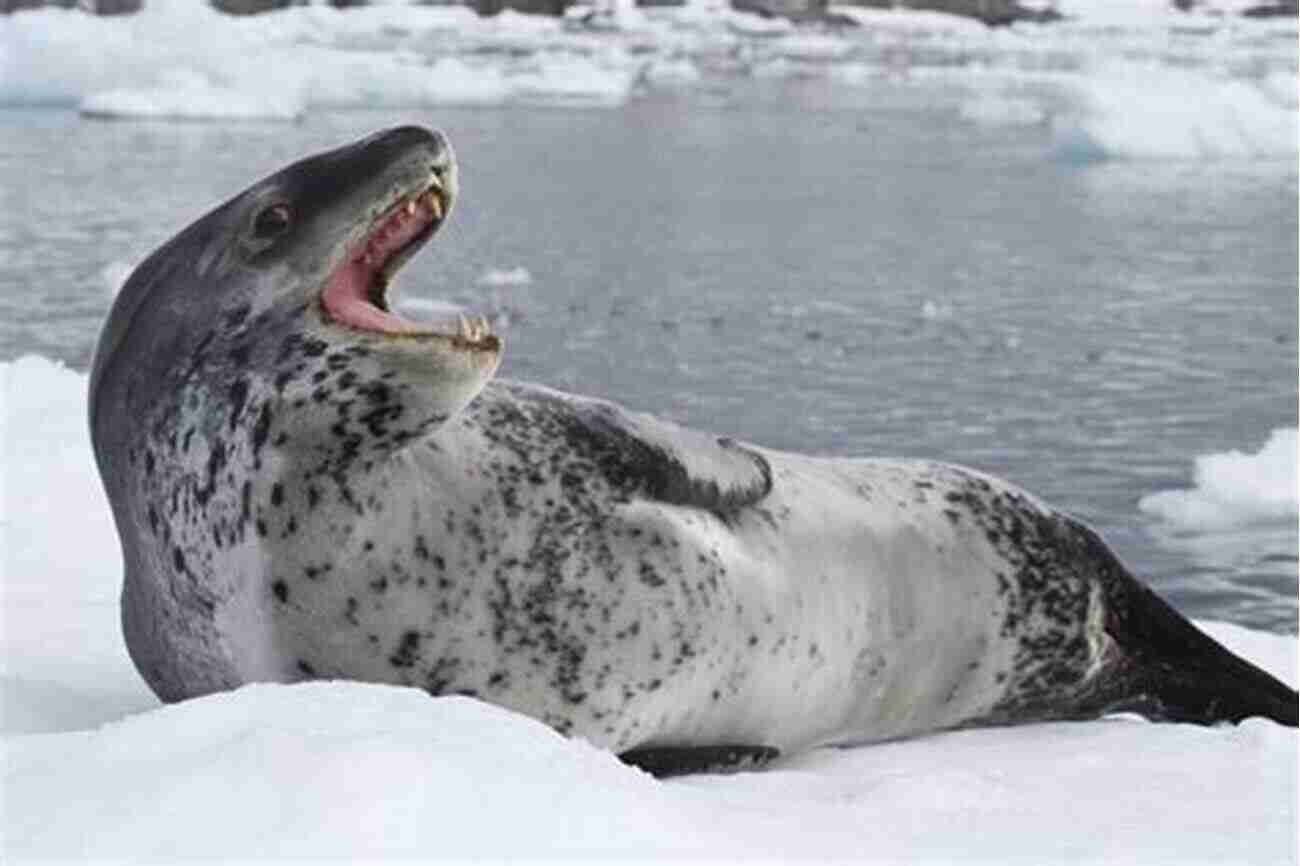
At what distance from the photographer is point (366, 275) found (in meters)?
2.69

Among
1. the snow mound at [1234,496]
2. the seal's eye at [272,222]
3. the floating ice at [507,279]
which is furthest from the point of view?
the floating ice at [507,279]

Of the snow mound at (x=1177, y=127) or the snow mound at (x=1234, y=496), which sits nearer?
the snow mound at (x=1234, y=496)

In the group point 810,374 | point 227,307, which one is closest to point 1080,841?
point 227,307

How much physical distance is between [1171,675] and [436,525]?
146 centimetres

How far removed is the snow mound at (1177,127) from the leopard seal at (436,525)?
1663 centimetres

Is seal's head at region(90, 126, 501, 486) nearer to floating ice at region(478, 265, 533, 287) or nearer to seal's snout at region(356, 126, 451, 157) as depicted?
seal's snout at region(356, 126, 451, 157)

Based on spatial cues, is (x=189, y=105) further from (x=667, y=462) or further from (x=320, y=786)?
(x=320, y=786)

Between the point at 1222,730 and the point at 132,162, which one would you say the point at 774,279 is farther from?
the point at 1222,730

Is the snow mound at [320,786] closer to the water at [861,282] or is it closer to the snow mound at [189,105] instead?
the water at [861,282]

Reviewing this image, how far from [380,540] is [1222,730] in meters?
1.44

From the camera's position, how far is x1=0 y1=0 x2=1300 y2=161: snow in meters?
19.8

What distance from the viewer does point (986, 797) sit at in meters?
2.57

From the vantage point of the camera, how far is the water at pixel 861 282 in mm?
7738

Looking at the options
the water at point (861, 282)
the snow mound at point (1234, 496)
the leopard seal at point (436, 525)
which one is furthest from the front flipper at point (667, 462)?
the snow mound at point (1234, 496)
